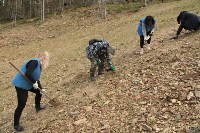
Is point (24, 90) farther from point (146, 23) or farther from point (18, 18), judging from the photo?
point (18, 18)

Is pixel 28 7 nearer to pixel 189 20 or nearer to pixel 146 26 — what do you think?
pixel 189 20

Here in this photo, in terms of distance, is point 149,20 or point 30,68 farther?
point 149,20

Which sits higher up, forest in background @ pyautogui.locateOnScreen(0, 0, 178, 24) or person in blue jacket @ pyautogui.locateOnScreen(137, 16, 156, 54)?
forest in background @ pyautogui.locateOnScreen(0, 0, 178, 24)

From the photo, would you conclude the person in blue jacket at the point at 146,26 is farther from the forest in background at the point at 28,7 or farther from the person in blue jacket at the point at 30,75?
the forest in background at the point at 28,7

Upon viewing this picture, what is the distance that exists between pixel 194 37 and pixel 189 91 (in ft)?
17.3

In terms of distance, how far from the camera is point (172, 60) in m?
9.52

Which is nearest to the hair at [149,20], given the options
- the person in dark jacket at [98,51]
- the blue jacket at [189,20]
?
the person in dark jacket at [98,51]

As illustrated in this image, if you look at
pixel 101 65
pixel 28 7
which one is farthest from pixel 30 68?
pixel 28 7

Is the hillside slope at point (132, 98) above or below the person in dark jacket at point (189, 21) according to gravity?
below

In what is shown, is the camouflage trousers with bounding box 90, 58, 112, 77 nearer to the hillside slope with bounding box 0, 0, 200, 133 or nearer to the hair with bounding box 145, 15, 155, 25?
the hillside slope with bounding box 0, 0, 200, 133

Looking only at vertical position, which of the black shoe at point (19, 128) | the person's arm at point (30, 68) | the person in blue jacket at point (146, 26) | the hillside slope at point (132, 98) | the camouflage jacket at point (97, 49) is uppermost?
the person in blue jacket at point (146, 26)

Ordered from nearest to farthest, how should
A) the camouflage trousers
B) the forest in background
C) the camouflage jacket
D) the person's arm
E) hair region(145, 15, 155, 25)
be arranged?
the person's arm < the camouflage jacket < the camouflage trousers < hair region(145, 15, 155, 25) < the forest in background

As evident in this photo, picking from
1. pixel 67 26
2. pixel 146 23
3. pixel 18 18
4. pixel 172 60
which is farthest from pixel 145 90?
pixel 18 18

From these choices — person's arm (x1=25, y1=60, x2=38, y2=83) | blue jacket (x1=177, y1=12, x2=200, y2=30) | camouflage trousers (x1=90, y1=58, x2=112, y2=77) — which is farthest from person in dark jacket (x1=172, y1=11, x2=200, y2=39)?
person's arm (x1=25, y1=60, x2=38, y2=83)
